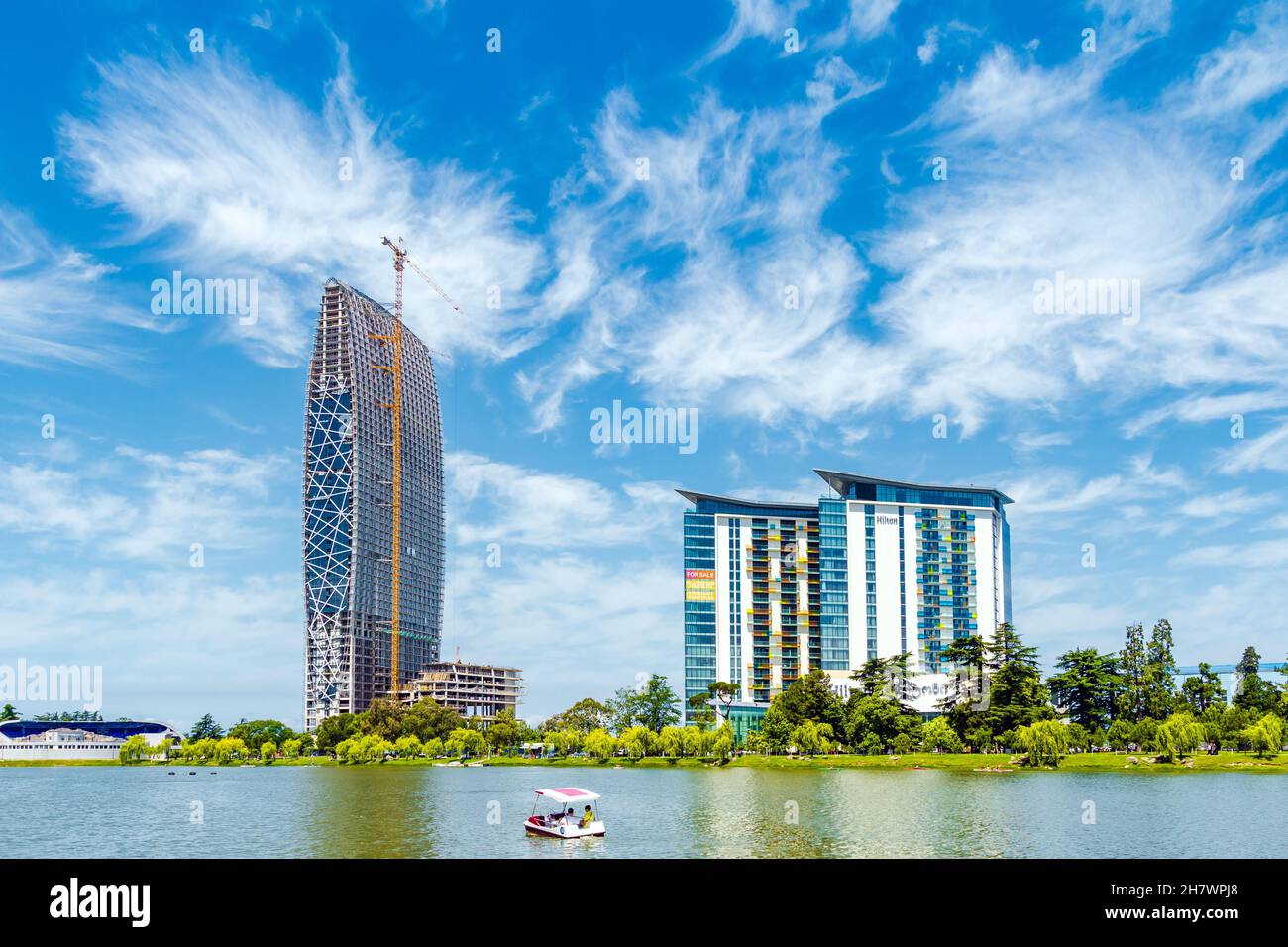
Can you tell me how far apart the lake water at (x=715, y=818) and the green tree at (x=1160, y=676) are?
2474 cm

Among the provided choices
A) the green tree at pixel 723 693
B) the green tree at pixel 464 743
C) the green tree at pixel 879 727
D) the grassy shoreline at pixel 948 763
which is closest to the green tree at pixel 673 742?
the grassy shoreline at pixel 948 763

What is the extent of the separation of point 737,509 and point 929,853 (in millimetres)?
146521

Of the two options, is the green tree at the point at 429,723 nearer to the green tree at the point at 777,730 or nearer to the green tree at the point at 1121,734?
the green tree at the point at 777,730

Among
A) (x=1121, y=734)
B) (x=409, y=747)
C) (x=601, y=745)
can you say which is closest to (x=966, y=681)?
(x=1121, y=734)

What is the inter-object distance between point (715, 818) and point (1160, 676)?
8781 centimetres

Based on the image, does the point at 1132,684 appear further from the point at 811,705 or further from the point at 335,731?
the point at 335,731

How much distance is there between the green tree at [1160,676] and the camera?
127000mm

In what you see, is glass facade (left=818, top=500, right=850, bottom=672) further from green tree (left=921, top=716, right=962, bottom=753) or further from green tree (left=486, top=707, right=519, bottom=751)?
green tree (left=921, top=716, right=962, bottom=753)

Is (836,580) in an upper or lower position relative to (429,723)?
upper

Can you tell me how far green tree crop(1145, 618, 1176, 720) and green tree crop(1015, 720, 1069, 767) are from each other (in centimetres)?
1689

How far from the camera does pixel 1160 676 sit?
135 metres

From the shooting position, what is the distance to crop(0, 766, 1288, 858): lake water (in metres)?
54.7

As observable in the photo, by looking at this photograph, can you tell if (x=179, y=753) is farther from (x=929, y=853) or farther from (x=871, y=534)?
(x=929, y=853)

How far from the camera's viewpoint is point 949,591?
187 meters
